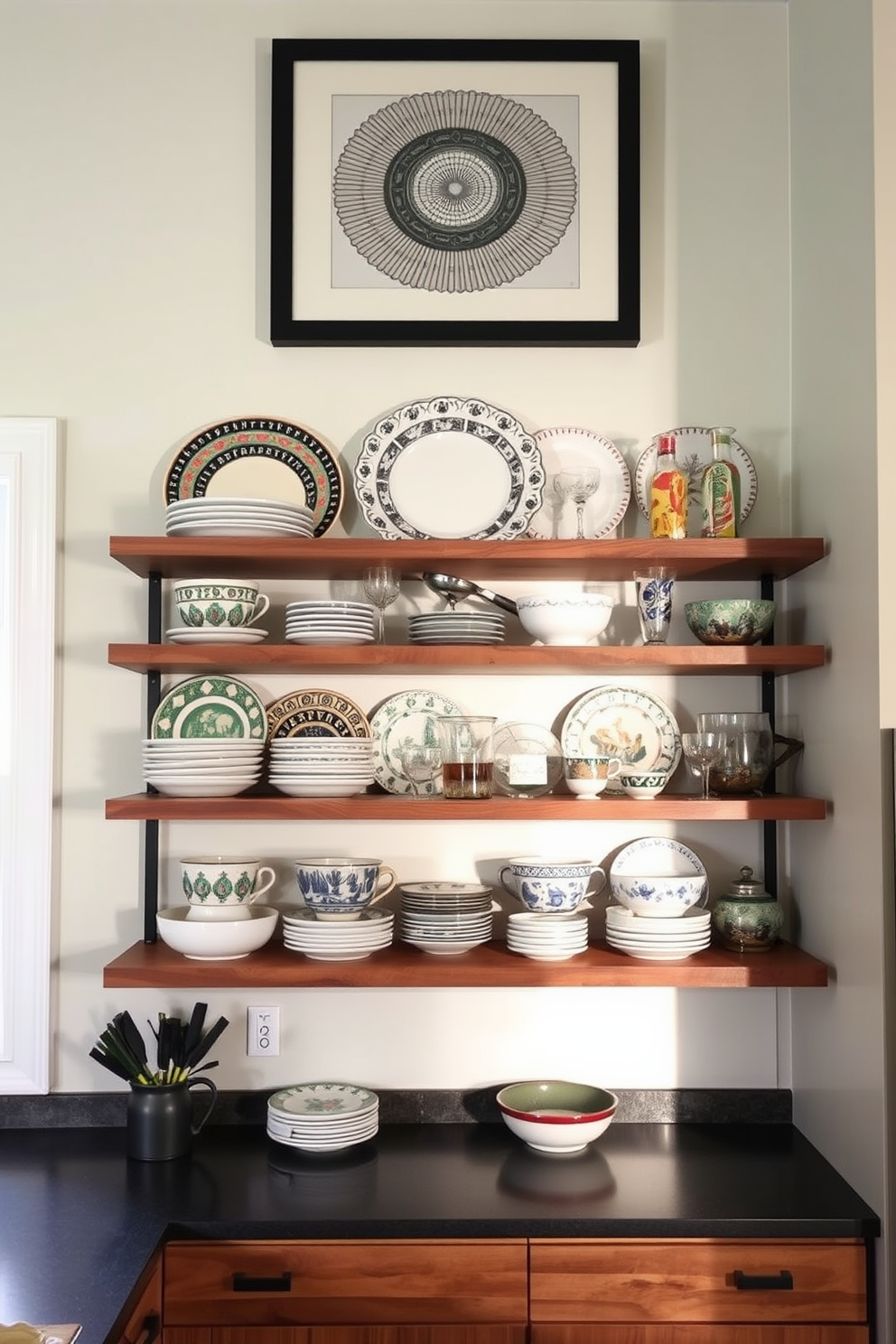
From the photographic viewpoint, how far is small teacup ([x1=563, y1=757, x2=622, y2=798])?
6.68 ft

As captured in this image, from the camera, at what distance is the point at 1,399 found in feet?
7.26

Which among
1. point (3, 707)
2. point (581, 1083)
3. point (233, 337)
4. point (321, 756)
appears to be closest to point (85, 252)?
point (233, 337)

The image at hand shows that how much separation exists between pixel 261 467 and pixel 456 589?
46cm

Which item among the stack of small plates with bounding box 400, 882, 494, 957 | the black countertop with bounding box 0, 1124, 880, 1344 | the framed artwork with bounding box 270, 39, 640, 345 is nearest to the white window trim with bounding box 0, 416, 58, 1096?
the black countertop with bounding box 0, 1124, 880, 1344

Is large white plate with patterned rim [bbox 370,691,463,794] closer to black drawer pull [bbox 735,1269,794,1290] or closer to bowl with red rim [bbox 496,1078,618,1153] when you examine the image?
bowl with red rim [bbox 496,1078,618,1153]

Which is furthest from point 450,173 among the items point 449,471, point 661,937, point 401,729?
point 661,937

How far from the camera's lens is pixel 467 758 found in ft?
6.63

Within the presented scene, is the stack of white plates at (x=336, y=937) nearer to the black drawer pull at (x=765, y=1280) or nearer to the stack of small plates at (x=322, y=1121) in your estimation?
the stack of small plates at (x=322, y=1121)

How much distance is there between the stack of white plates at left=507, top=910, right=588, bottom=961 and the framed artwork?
1.11m

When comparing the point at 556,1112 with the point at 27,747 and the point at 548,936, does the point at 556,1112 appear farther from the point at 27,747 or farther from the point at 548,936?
the point at 27,747

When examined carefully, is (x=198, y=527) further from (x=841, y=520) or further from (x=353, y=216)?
(x=841, y=520)

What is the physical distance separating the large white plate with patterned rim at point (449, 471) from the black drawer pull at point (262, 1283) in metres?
1.27

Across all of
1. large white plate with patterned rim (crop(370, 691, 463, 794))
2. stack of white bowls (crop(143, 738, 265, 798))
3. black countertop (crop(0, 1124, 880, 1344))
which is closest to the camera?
black countertop (crop(0, 1124, 880, 1344))

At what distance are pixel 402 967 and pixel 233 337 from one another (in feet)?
4.12
